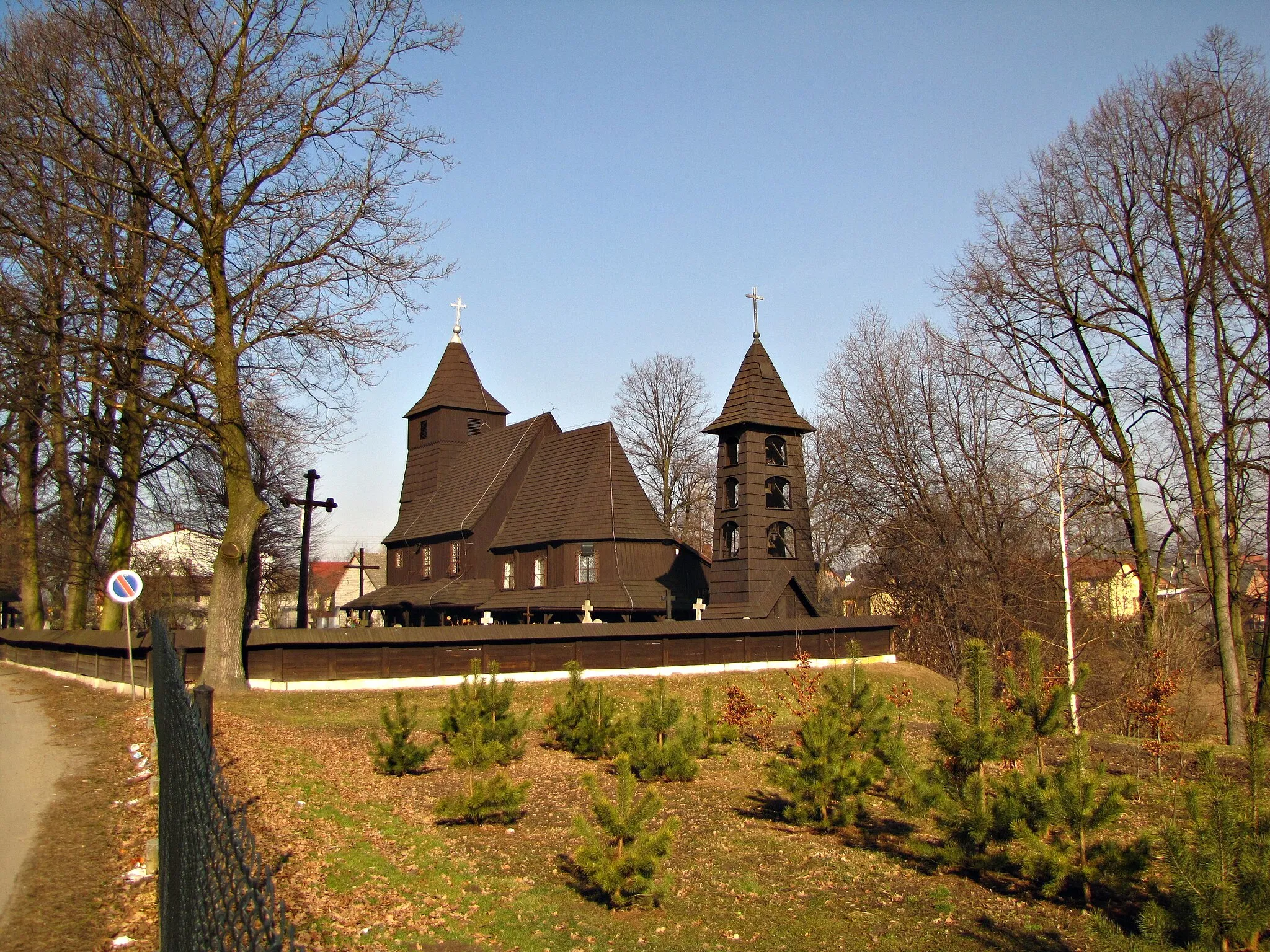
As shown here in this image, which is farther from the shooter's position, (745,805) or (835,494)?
(835,494)

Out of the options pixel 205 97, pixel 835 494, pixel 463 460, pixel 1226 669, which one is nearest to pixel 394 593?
pixel 463 460

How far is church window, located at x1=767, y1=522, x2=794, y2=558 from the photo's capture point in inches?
1316

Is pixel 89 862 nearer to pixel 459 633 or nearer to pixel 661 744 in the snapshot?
pixel 661 744

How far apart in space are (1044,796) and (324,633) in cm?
1746

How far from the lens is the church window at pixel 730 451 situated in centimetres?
3300

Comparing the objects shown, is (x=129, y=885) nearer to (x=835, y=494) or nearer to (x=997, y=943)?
(x=997, y=943)

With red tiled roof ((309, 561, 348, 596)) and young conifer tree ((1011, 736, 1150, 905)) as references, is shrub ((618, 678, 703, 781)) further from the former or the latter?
red tiled roof ((309, 561, 348, 596))

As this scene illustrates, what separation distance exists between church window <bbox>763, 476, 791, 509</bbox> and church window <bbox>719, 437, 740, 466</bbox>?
133cm

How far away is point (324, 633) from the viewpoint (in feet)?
71.2

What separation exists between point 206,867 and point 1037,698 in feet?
24.7

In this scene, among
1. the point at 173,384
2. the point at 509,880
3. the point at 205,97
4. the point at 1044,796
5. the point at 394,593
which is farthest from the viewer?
the point at 394,593

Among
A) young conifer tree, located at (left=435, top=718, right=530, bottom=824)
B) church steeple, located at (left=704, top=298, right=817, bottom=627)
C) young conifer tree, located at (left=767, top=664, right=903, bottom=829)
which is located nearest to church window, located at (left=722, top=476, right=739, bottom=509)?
church steeple, located at (left=704, top=298, right=817, bottom=627)

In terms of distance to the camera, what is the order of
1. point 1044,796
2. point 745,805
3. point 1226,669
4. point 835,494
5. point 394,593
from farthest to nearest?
point 394,593 < point 835,494 < point 1226,669 < point 745,805 < point 1044,796

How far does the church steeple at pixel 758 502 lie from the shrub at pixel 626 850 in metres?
22.9
